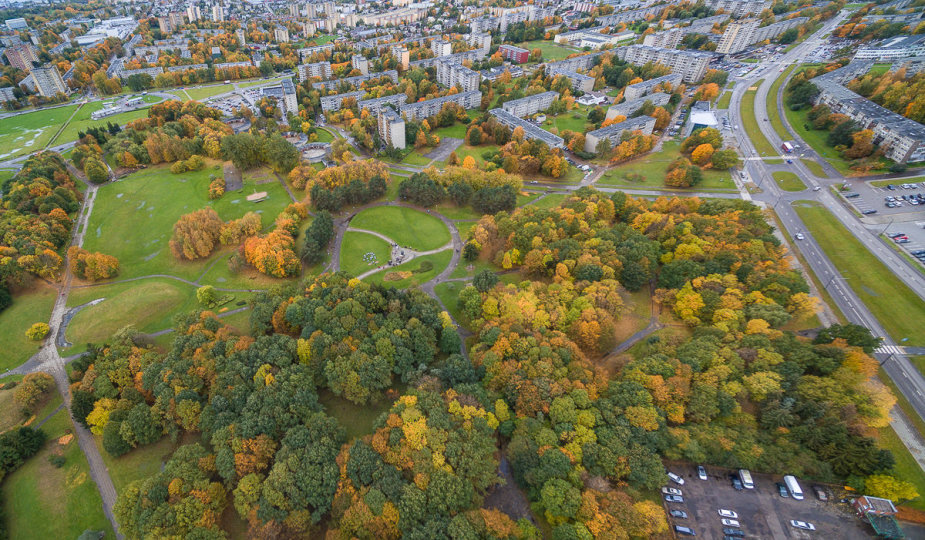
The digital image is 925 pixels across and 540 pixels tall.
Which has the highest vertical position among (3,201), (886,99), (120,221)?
(886,99)

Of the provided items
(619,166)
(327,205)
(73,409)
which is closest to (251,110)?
(327,205)

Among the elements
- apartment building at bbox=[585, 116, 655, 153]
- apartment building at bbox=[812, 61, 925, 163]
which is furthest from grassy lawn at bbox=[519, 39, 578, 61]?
apartment building at bbox=[812, 61, 925, 163]

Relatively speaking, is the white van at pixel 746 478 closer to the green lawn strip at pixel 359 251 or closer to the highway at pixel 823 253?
the highway at pixel 823 253

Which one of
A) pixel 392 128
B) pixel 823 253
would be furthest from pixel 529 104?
pixel 823 253

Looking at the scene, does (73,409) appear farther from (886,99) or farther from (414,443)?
(886,99)

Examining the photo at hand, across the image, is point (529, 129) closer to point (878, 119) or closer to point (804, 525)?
point (878, 119)
